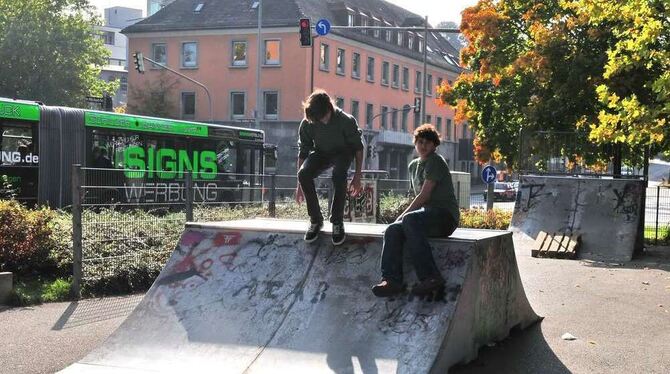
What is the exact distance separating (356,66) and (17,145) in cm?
4335

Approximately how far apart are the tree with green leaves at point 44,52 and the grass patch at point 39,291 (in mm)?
44050

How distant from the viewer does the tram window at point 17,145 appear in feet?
58.2

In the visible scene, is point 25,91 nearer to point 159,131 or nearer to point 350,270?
point 159,131

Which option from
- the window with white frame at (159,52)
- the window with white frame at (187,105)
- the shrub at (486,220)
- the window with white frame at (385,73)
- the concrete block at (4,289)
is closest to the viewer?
the concrete block at (4,289)

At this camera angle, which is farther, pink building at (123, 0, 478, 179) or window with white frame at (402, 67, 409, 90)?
window with white frame at (402, 67, 409, 90)

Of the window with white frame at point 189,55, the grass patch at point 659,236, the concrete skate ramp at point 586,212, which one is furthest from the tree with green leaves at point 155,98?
the concrete skate ramp at point 586,212

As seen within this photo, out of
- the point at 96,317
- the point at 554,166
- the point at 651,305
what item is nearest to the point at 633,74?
the point at 554,166

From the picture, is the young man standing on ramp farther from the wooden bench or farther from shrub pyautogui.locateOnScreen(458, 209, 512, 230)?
shrub pyautogui.locateOnScreen(458, 209, 512, 230)

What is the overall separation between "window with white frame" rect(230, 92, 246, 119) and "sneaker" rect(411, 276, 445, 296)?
48923mm

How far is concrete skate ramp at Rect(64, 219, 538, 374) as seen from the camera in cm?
620

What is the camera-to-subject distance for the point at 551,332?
8109 millimetres

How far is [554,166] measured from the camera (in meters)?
19.7

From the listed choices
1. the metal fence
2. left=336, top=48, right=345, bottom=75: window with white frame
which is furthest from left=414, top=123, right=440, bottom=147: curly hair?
left=336, top=48, right=345, bottom=75: window with white frame

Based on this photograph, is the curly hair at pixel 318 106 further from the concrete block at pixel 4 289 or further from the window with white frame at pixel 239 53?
the window with white frame at pixel 239 53
